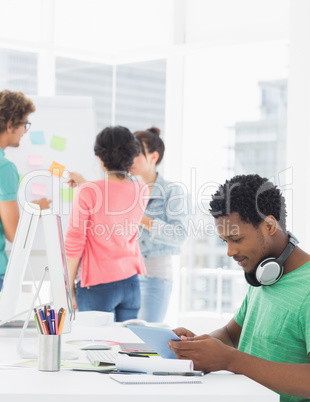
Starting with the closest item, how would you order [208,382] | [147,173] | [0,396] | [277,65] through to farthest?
[0,396] → [208,382] → [147,173] → [277,65]

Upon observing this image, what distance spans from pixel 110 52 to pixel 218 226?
3129mm

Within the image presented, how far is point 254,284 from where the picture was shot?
5.29 ft

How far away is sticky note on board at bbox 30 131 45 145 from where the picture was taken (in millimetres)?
3688

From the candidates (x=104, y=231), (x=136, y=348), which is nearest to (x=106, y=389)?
(x=136, y=348)

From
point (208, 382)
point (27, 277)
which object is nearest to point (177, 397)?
point (208, 382)

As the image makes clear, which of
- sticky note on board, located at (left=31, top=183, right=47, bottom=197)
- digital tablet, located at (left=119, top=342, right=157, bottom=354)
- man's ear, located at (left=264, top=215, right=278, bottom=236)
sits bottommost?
digital tablet, located at (left=119, top=342, right=157, bottom=354)

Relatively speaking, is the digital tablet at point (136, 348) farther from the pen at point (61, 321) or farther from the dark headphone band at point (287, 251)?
the dark headphone band at point (287, 251)

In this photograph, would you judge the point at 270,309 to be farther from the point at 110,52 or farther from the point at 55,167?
the point at 110,52

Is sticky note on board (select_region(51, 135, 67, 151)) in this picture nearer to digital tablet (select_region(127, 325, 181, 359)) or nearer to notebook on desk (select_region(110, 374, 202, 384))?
digital tablet (select_region(127, 325, 181, 359))

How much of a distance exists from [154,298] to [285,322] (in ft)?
6.01

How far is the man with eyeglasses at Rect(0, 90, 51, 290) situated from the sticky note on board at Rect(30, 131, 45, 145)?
372 millimetres

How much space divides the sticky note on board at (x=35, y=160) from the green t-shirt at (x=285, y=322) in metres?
2.28

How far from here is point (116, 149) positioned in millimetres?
2881

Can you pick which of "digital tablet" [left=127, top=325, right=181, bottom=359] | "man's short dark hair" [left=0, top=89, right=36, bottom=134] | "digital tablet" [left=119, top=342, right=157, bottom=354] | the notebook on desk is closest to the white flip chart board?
"man's short dark hair" [left=0, top=89, right=36, bottom=134]
